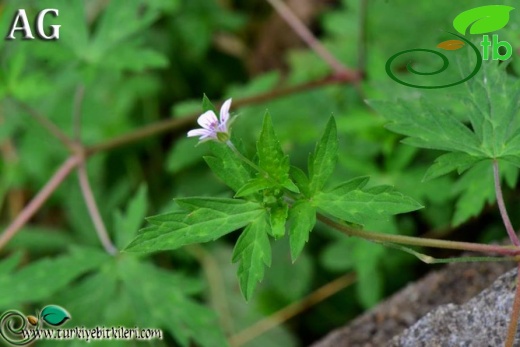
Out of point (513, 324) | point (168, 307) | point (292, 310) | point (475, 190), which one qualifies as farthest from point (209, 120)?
point (292, 310)

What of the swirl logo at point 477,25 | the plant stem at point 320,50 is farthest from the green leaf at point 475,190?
the plant stem at point 320,50

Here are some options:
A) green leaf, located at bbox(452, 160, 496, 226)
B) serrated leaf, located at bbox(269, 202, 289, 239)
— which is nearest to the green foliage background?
green leaf, located at bbox(452, 160, 496, 226)

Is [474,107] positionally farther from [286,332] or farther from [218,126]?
[286,332]

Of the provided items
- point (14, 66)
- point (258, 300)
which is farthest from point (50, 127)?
point (258, 300)

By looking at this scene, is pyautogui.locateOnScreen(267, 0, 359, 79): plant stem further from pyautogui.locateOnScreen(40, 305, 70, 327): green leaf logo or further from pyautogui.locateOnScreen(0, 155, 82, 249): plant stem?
pyautogui.locateOnScreen(40, 305, 70, 327): green leaf logo

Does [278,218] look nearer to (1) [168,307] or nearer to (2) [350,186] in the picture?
(2) [350,186]
